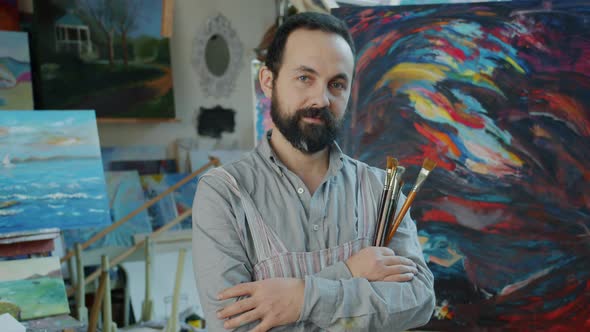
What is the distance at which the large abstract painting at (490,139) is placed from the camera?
2.10 meters

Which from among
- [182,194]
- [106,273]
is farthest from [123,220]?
[106,273]

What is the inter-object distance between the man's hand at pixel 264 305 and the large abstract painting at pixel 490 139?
1.04 metres

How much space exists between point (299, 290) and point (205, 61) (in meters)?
3.56

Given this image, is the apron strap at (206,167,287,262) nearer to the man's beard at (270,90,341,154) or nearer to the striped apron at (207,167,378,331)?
the striped apron at (207,167,378,331)

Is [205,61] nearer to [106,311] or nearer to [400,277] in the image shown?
[106,311]

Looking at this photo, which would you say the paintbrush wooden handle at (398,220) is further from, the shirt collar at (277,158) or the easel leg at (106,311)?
the easel leg at (106,311)

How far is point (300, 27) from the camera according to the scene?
1411 millimetres

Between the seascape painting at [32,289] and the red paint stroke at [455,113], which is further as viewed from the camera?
the red paint stroke at [455,113]

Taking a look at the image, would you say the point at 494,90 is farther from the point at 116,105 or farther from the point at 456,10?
the point at 116,105

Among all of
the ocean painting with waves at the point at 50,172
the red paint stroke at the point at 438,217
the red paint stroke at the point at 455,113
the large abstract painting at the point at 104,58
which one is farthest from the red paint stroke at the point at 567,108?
the large abstract painting at the point at 104,58

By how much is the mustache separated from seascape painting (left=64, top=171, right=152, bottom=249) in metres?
2.73

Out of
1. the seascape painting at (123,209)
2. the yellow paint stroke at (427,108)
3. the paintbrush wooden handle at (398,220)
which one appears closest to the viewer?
the paintbrush wooden handle at (398,220)

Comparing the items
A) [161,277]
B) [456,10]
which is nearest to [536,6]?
[456,10]

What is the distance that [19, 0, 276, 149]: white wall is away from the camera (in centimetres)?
425
